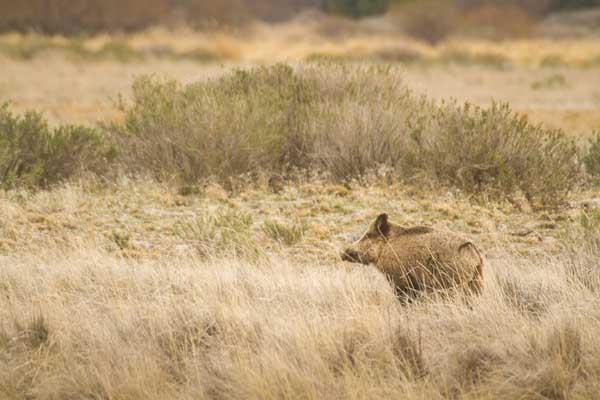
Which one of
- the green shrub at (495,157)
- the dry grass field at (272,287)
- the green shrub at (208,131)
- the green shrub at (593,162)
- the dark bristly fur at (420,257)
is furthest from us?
the green shrub at (593,162)

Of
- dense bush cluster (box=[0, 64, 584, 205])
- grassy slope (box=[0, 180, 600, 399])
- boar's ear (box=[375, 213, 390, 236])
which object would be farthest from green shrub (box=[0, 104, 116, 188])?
boar's ear (box=[375, 213, 390, 236])

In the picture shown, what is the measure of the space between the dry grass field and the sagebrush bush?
0.22 feet

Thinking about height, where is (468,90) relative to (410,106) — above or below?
below

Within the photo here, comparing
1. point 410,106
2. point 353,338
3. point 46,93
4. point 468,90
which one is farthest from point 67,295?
point 468,90

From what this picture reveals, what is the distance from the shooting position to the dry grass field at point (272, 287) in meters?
4.29

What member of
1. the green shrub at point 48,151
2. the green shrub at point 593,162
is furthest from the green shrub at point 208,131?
the green shrub at point 593,162

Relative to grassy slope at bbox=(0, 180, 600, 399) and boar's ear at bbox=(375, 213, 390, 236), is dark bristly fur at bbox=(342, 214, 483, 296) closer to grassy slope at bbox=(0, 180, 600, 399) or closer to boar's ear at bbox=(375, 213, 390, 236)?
boar's ear at bbox=(375, 213, 390, 236)

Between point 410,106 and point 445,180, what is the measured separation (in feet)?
7.19

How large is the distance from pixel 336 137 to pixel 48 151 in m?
3.52

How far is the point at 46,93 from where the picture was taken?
22.2 meters

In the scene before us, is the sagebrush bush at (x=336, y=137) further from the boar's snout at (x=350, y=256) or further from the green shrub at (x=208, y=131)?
the boar's snout at (x=350, y=256)

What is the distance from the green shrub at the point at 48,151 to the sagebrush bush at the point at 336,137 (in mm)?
372

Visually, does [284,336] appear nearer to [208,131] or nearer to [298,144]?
[208,131]

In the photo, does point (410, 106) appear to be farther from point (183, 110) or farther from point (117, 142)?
point (117, 142)
